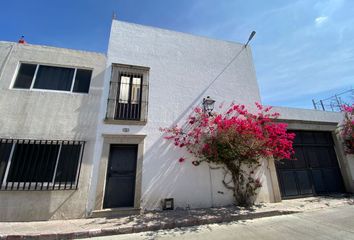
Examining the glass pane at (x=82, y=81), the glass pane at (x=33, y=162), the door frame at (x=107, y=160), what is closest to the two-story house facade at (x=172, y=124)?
the door frame at (x=107, y=160)

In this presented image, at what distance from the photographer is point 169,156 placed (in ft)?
21.8

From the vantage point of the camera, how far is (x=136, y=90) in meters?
7.34

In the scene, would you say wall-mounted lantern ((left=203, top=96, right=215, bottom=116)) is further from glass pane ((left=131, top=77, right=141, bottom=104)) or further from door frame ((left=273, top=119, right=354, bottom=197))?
door frame ((left=273, top=119, right=354, bottom=197))

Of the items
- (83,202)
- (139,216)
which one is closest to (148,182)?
(139,216)

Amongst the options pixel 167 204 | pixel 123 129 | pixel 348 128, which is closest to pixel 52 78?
pixel 123 129

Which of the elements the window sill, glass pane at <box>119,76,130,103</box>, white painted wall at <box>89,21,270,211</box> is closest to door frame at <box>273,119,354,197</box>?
white painted wall at <box>89,21,270,211</box>

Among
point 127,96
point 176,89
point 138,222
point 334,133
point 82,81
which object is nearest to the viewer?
point 138,222

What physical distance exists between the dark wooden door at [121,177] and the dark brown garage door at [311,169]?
6.55m

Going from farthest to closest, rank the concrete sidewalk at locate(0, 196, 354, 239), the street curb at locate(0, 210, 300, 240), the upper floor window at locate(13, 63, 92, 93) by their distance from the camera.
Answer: the upper floor window at locate(13, 63, 92, 93), the concrete sidewalk at locate(0, 196, 354, 239), the street curb at locate(0, 210, 300, 240)

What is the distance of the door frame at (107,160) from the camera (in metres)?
5.61

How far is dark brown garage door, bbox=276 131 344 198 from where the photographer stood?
785 centimetres

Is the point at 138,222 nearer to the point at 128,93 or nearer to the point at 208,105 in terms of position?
the point at 128,93

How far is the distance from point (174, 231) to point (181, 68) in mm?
6542

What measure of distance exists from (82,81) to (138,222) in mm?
5639
